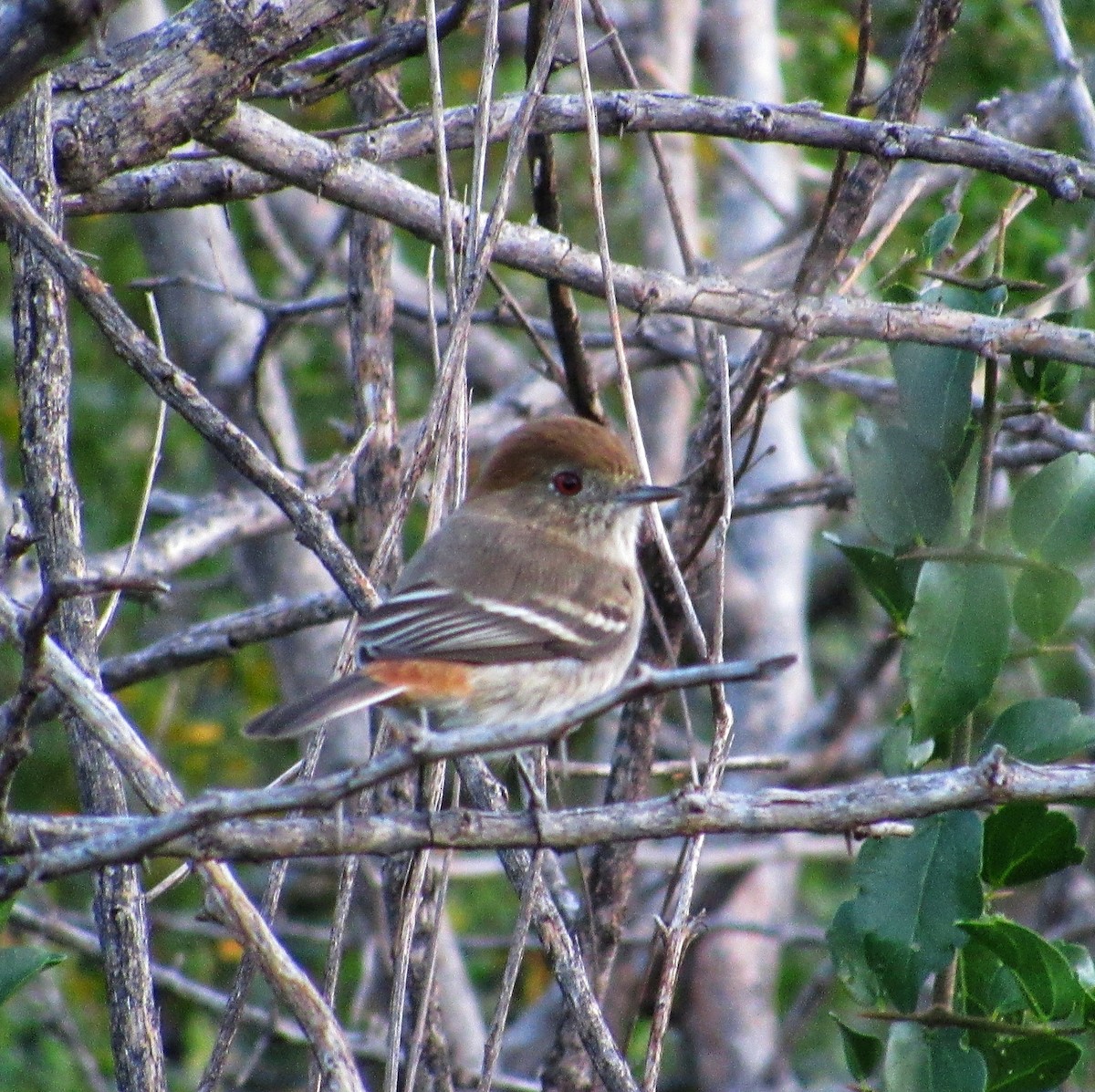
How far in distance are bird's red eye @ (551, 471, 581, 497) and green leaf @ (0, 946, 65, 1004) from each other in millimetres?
2030

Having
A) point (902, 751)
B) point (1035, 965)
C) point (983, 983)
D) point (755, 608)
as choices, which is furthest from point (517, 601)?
point (755, 608)

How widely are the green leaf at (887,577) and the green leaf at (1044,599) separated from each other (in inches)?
8.5

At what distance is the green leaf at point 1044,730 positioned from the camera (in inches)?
109

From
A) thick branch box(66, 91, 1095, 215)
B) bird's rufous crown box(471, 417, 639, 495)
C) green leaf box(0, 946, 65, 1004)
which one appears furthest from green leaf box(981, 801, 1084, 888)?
green leaf box(0, 946, 65, 1004)

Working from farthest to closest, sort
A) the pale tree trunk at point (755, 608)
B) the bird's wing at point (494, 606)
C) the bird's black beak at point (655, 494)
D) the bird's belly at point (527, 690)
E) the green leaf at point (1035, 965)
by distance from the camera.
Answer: the pale tree trunk at point (755, 608) < the bird's black beak at point (655, 494) < the bird's belly at point (527, 690) < the bird's wing at point (494, 606) < the green leaf at point (1035, 965)

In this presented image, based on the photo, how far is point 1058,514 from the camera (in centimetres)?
290

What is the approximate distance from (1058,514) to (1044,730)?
0.43 metres

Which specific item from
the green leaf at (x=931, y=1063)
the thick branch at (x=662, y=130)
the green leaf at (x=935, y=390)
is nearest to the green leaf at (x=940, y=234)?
the thick branch at (x=662, y=130)

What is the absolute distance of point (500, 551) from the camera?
12.1 feet

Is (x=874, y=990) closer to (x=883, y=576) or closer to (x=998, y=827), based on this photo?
(x=998, y=827)

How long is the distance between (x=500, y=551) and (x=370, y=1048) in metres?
2.18

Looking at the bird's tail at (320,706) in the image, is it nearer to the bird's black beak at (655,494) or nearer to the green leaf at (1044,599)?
the bird's black beak at (655,494)

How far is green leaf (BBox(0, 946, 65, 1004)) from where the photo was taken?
7.59 feet

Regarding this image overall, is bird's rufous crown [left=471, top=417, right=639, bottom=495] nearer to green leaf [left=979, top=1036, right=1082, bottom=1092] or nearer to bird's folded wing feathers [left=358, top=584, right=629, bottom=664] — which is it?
bird's folded wing feathers [left=358, top=584, right=629, bottom=664]
